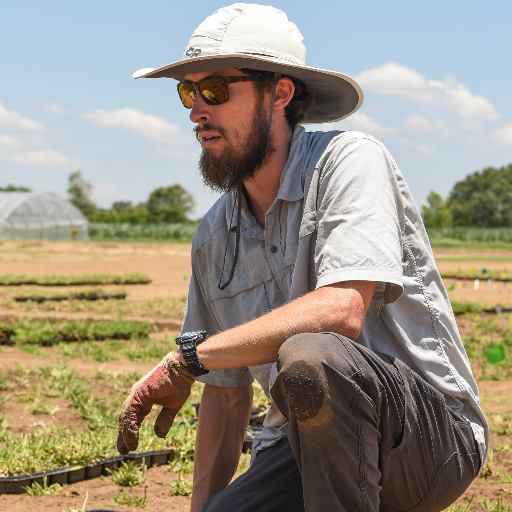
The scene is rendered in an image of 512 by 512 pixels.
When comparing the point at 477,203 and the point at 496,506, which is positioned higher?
the point at 477,203

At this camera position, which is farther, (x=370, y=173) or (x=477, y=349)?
(x=477, y=349)

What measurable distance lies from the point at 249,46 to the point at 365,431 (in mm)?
1179

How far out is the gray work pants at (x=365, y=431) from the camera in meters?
1.45

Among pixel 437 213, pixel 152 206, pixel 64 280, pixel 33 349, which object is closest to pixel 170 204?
pixel 152 206

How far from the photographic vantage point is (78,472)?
2.78 meters

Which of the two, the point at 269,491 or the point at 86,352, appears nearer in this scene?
the point at 269,491

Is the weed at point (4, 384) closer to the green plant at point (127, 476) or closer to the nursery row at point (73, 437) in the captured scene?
the nursery row at point (73, 437)

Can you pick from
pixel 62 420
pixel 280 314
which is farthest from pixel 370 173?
pixel 62 420

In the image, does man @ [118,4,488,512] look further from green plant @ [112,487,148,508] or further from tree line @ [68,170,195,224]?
tree line @ [68,170,195,224]

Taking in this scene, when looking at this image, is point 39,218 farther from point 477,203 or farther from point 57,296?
point 477,203

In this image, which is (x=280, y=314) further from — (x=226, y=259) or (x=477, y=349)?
(x=477, y=349)

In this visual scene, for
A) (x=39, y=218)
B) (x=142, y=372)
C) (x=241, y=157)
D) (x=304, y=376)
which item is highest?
(x=39, y=218)

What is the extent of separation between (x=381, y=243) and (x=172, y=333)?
17.7 ft

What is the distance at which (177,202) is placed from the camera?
63.6 metres
